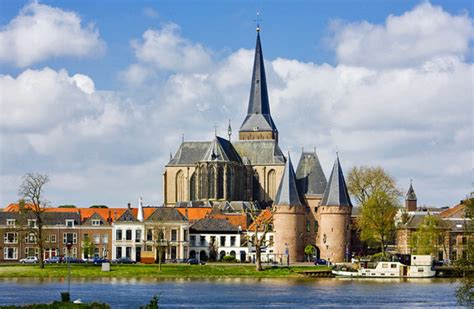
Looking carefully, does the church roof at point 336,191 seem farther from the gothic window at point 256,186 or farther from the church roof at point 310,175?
the gothic window at point 256,186

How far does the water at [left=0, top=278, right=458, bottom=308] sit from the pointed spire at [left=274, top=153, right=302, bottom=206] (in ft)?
86.6

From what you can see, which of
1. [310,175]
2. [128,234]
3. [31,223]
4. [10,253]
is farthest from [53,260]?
[310,175]

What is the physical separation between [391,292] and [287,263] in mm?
35655

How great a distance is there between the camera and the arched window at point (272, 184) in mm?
172750

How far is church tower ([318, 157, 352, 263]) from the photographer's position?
128500 mm

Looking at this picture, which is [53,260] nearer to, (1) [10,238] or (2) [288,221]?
(1) [10,238]

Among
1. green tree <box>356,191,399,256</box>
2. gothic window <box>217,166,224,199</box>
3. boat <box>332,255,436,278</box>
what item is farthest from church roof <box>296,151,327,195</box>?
boat <box>332,255,436,278</box>

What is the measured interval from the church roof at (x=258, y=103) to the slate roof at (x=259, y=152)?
15.0m

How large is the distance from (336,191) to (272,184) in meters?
44.6

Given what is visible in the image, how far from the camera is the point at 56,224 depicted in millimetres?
131500

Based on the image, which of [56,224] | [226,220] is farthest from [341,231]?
[56,224]

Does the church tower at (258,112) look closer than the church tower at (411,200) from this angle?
No

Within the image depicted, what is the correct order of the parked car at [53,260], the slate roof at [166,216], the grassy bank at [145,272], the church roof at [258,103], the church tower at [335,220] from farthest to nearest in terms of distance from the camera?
the church roof at [258,103], the slate roof at [166,216], the church tower at [335,220], the parked car at [53,260], the grassy bank at [145,272]

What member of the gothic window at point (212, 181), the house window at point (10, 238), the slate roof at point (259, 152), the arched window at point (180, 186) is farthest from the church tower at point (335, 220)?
the arched window at point (180, 186)
